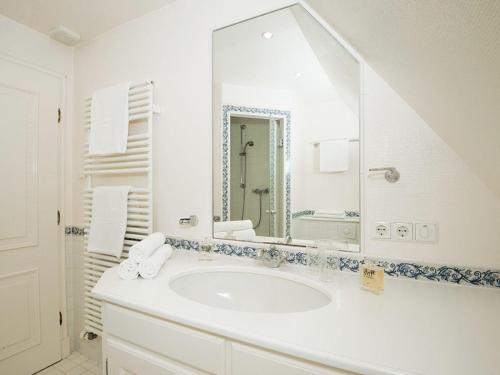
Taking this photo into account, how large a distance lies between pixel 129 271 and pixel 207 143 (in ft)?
2.53

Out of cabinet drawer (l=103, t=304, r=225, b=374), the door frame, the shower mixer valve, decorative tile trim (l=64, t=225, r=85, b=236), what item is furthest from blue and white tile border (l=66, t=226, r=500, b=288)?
the door frame

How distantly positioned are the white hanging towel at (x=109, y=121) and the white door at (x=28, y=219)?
1.44ft

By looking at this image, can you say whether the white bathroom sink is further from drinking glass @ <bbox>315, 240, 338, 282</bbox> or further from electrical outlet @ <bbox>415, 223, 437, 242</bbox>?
electrical outlet @ <bbox>415, 223, 437, 242</bbox>

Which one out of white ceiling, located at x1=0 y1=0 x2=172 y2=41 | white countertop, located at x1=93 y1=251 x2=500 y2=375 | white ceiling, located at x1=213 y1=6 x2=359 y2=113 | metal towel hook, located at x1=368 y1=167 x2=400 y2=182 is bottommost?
white countertop, located at x1=93 y1=251 x2=500 y2=375

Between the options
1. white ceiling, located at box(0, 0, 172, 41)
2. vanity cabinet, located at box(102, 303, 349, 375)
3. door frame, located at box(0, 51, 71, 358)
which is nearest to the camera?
vanity cabinet, located at box(102, 303, 349, 375)

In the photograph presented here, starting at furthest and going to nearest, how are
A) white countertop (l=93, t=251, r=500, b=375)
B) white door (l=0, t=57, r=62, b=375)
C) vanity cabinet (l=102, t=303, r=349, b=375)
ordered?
white door (l=0, t=57, r=62, b=375)
vanity cabinet (l=102, t=303, r=349, b=375)
white countertop (l=93, t=251, r=500, b=375)

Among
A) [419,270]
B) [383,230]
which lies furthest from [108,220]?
[419,270]

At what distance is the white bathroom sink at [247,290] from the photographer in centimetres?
110

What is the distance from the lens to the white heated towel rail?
64.8 inches

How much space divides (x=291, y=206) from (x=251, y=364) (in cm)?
78

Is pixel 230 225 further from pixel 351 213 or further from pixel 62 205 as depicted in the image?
pixel 62 205

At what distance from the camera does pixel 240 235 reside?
1.47 metres

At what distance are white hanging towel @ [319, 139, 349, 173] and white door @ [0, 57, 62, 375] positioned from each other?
1947mm

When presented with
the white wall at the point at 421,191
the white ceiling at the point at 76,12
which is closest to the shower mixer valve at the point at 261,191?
the white wall at the point at 421,191
